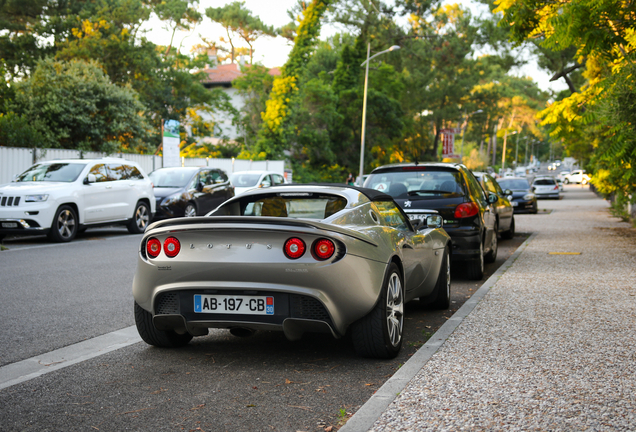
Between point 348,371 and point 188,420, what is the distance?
142 centimetres

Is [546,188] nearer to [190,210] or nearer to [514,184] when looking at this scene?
A: [514,184]

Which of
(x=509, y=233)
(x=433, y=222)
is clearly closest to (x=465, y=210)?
(x=433, y=222)

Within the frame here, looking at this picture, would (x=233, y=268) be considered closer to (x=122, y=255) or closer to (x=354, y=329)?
(x=354, y=329)

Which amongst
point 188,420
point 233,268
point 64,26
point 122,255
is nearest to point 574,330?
point 233,268

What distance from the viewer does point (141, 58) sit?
1412 inches

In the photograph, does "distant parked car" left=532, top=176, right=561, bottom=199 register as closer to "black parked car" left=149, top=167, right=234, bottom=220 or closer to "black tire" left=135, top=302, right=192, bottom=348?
"black parked car" left=149, top=167, right=234, bottom=220

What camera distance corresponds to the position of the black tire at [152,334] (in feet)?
17.4

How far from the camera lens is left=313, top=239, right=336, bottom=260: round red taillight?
4.60 metres

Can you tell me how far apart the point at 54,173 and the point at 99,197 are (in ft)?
3.67

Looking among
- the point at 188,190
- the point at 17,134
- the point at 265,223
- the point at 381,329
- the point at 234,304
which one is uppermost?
the point at 17,134

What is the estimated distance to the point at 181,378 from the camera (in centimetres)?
467

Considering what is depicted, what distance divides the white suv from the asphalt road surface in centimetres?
634

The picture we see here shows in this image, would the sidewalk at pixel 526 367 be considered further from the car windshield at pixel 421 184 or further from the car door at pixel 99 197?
the car door at pixel 99 197

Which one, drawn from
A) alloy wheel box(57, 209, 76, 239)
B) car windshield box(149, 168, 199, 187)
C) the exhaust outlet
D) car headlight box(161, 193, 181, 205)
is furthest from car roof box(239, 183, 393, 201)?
car windshield box(149, 168, 199, 187)
